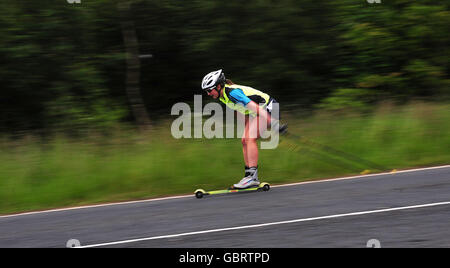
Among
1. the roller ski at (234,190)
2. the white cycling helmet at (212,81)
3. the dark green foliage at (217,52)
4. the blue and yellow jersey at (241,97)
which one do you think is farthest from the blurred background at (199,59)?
the white cycling helmet at (212,81)

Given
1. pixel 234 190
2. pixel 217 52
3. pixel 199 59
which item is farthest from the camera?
pixel 199 59

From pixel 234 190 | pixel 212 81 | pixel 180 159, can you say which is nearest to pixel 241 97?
pixel 212 81

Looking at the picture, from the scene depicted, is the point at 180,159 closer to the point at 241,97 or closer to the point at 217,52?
the point at 241,97

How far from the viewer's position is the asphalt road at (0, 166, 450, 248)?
23.0 ft

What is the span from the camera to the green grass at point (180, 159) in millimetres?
10508

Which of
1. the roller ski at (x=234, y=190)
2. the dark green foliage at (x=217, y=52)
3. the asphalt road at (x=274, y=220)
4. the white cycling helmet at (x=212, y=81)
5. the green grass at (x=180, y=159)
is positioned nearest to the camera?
the asphalt road at (x=274, y=220)

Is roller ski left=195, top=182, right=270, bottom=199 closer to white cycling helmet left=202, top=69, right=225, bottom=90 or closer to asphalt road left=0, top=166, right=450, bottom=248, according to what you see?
asphalt road left=0, top=166, right=450, bottom=248

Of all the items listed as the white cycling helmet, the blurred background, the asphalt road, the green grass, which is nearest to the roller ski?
the asphalt road

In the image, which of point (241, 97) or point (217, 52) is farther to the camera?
point (217, 52)

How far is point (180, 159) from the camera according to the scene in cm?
1136

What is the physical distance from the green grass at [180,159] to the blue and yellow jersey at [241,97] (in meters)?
1.80

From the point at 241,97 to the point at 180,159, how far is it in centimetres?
271

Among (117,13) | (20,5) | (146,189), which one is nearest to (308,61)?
(117,13)

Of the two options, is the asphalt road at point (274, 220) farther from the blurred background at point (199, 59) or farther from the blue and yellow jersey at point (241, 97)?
the blurred background at point (199, 59)
